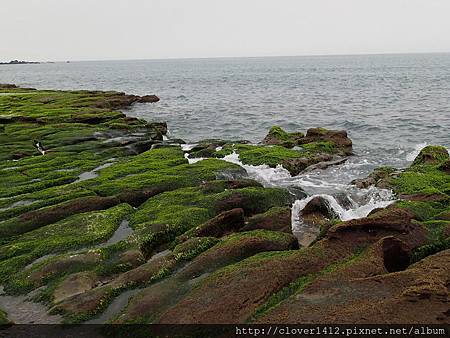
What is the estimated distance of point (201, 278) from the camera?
12.5 m

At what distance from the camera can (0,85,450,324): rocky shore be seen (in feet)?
34.7

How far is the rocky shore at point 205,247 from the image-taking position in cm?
1059

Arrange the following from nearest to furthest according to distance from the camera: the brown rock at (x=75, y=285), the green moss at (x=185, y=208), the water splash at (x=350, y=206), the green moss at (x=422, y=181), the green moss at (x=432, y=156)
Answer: the brown rock at (x=75, y=285)
the green moss at (x=185, y=208)
the water splash at (x=350, y=206)
the green moss at (x=422, y=181)
the green moss at (x=432, y=156)

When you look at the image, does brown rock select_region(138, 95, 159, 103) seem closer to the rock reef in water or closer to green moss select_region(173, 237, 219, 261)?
the rock reef in water

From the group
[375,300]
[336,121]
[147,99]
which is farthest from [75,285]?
[147,99]

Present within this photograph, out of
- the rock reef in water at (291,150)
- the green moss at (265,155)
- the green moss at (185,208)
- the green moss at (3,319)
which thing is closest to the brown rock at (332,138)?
the rock reef in water at (291,150)

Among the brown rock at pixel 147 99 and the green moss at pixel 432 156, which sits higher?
the brown rock at pixel 147 99

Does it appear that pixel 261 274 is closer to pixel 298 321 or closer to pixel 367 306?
pixel 298 321

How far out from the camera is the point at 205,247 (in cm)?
1453

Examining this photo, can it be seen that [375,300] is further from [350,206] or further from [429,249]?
[350,206]

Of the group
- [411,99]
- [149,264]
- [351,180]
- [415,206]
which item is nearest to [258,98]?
[411,99]

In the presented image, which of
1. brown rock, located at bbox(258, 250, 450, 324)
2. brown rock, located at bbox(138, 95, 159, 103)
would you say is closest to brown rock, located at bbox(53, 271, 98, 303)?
brown rock, located at bbox(258, 250, 450, 324)

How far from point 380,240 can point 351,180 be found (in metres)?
16.5

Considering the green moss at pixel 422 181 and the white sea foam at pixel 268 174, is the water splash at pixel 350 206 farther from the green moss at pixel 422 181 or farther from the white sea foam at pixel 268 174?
the white sea foam at pixel 268 174
